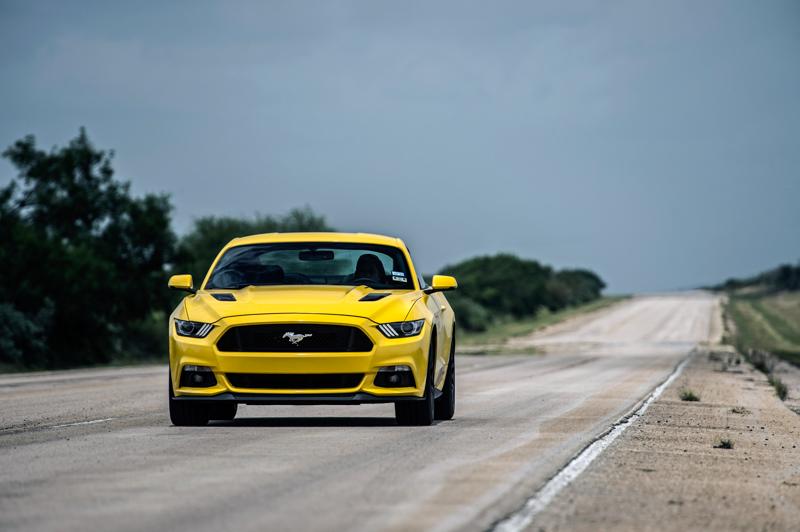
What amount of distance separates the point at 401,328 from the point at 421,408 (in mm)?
971

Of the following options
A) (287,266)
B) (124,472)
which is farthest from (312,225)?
(124,472)

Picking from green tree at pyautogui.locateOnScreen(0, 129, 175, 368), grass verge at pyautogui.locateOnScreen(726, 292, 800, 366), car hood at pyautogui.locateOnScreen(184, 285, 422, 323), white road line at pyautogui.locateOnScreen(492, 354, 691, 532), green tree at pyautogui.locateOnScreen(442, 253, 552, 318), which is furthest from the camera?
green tree at pyautogui.locateOnScreen(442, 253, 552, 318)

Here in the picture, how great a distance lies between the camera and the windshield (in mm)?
14656

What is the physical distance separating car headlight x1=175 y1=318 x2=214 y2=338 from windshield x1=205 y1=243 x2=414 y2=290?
3.45ft

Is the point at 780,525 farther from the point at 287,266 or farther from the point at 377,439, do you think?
the point at 287,266

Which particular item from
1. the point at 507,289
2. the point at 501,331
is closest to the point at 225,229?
the point at 501,331

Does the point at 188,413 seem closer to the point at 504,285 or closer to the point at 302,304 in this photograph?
the point at 302,304

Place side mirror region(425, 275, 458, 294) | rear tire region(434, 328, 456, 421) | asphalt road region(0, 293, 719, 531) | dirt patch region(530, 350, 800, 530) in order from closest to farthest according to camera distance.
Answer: asphalt road region(0, 293, 719, 531) < dirt patch region(530, 350, 800, 530) < side mirror region(425, 275, 458, 294) < rear tire region(434, 328, 456, 421)

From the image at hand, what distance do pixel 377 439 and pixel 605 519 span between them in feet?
15.4

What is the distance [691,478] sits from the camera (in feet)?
34.5

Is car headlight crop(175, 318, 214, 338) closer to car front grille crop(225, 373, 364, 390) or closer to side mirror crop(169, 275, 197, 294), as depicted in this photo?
car front grille crop(225, 373, 364, 390)

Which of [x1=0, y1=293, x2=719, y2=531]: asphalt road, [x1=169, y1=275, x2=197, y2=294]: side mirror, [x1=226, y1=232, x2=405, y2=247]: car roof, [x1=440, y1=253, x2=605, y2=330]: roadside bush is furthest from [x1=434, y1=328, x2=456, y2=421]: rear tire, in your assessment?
[x1=440, y1=253, x2=605, y2=330]: roadside bush

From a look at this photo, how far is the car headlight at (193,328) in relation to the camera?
13414 mm

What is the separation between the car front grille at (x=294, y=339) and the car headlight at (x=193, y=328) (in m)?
0.19
